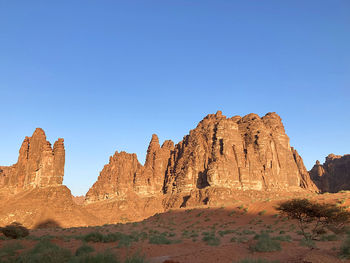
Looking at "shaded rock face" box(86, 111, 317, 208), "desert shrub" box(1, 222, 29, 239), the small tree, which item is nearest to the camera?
the small tree

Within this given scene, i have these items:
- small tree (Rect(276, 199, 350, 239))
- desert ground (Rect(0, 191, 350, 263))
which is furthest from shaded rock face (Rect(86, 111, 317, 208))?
small tree (Rect(276, 199, 350, 239))

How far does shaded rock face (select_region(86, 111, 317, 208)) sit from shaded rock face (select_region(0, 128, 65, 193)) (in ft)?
130

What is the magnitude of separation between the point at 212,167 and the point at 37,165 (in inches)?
2122

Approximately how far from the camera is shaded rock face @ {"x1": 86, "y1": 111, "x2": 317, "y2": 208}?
9206 cm

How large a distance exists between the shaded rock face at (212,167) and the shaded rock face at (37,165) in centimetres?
3972

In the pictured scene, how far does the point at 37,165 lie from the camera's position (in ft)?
244

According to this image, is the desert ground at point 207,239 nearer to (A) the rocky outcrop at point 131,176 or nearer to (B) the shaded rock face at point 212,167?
(B) the shaded rock face at point 212,167

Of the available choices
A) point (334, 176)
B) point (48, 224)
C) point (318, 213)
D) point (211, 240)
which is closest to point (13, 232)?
point (211, 240)

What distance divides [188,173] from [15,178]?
54937 millimetres

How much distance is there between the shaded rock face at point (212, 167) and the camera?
92062 mm

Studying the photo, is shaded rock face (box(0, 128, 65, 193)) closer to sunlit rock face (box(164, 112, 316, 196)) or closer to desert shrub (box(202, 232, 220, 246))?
sunlit rock face (box(164, 112, 316, 196))

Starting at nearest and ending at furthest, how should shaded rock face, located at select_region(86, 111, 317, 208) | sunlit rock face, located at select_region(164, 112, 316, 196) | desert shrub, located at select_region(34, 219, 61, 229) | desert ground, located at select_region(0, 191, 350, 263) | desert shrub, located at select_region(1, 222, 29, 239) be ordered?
desert ground, located at select_region(0, 191, 350, 263) < desert shrub, located at select_region(1, 222, 29, 239) < desert shrub, located at select_region(34, 219, 61, 229) < shaded rock face, located at select_region(86, 111, 317, 208) < sunlit rock face, located at select_region(164, 112, 316, 196)

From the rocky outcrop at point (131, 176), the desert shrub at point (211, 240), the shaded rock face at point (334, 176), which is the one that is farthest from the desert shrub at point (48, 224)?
the shaded rock face at point (334, 176)

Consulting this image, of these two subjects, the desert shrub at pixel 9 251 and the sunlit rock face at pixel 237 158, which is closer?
the desert shrub at pixel 9 251
